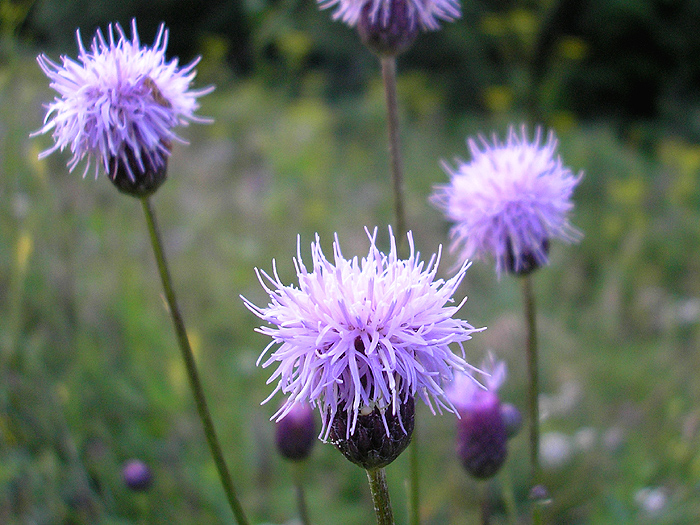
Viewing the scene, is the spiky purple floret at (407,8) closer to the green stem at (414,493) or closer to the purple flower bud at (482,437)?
the purple flower bud at (482,437)

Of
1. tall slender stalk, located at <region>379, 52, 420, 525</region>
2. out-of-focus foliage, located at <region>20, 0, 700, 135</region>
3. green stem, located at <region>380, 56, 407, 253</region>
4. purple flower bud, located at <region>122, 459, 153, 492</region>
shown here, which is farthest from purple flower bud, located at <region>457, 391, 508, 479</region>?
out-of-focus foliage, located at <region>20, 0, 700, 135</region>

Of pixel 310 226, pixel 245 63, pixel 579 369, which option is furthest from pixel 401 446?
pixel 245 63

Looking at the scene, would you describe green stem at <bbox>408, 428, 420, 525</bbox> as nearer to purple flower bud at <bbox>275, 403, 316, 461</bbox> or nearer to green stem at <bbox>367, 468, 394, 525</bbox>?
purple flower bud at <bbox>275, 403, 316, 461</bbox>

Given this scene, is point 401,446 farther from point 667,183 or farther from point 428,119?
point 428,119

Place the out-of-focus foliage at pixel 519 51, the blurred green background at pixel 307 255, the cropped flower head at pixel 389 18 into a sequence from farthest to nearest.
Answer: the out-of-focus foliage at pixel 519 51, the blurred green background at pixel 307 255, the cropped flower head at pixel 389 18

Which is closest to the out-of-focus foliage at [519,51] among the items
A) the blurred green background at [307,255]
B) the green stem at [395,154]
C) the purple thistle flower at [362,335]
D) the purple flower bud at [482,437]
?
the blurred green background at [307,255]

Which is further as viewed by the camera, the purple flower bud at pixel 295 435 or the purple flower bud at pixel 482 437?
the purple flower bud at pixel 295 435
